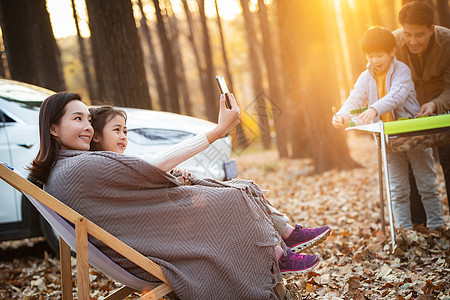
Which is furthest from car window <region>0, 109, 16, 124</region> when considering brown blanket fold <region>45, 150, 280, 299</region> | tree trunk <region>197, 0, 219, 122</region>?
tree trunk <region>197, 0, 219, 122</region>

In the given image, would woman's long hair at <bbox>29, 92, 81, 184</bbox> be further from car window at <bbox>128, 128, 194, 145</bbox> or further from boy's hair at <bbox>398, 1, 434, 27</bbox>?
boy's hair at <bbox>398, 1, 434, 27</bbox>

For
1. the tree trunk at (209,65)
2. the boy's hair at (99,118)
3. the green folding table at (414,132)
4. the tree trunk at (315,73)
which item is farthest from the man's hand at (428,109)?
the tree trunk at (209,65)

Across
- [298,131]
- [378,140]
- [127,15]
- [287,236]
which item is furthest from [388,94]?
[298,131]

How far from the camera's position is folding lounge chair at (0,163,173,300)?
86.4 inches

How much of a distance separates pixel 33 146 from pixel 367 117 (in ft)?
11.0

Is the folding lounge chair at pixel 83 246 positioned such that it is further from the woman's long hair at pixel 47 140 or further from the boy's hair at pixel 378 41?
the boy's hair at pixel 378 41

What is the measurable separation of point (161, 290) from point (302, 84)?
290 inches

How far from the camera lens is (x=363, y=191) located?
6895mm

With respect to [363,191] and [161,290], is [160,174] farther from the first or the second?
[363,191]

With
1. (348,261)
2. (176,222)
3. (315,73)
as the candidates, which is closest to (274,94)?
(315,73)

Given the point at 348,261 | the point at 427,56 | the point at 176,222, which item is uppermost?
the point at 427,56

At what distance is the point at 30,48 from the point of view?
403 inches

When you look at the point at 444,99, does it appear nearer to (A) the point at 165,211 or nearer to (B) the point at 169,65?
(A) the point at 165,211

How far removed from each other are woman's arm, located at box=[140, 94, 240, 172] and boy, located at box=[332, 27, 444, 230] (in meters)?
1.43
